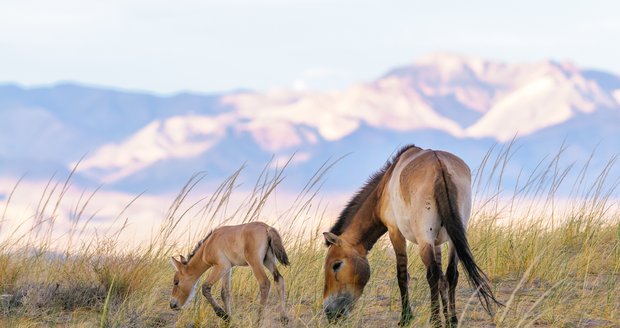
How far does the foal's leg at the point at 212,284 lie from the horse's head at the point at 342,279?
89cm

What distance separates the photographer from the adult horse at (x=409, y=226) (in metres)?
6.60

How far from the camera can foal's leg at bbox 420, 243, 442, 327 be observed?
260 inches

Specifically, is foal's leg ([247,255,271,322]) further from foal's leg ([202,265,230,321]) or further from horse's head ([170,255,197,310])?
horse's head ([170,255,197,310])

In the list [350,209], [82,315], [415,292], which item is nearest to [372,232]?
[350,209]

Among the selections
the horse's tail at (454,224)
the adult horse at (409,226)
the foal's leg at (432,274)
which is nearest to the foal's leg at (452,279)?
the adult horse at (409,226)

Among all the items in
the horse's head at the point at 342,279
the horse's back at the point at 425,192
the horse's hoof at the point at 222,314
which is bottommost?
the horse's hoof at the point at 222,314

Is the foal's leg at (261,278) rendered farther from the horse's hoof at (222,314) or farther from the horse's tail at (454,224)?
the horse's tail at (454,224)

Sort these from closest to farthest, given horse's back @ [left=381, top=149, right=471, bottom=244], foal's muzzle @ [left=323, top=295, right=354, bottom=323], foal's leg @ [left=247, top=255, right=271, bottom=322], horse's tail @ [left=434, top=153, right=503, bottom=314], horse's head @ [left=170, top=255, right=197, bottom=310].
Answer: horse's tail @ [left=434, top=153, right=503, bottom=314] < horse's back @ [left=381, top=149, right=471, bottom=244] < foal's leg @ [left=247, top=255, right=271, bottom=322] < foal's muzzle @ [left=323, top=295, right=354, bottom=323] < horse's head @ [left=170, top=255, right=197, bottom=310]

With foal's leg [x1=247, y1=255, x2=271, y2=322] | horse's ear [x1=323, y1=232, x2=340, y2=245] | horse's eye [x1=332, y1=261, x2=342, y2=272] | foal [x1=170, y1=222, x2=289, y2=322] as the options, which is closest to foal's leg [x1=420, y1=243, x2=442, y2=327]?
horse's eye [x1=332, y1=261, x2=342, y2=272]

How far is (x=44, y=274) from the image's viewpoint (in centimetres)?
953

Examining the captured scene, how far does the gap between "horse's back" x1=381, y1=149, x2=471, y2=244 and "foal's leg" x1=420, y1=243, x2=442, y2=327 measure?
0.07 metres

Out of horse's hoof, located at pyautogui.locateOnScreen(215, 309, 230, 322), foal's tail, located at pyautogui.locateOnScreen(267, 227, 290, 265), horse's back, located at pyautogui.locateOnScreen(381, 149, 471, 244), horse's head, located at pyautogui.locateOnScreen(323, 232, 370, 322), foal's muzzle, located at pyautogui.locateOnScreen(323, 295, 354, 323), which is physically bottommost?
horse's hoof, located at pyautogui.locateOnScreen(215, 309, 230, 322)

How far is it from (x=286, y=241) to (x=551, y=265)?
301cm

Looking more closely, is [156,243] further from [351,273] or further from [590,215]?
[590,215]
